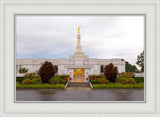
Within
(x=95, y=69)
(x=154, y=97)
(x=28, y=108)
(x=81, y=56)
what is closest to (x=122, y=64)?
(x=95, y=69)

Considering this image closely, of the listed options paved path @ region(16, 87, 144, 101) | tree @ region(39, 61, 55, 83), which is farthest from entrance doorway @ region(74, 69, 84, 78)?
paved path @ region(16, 87, 144, 101)

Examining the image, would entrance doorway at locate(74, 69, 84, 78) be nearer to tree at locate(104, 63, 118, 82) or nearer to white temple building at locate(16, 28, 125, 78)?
white temple building at locate(16, 28, 125, 78)


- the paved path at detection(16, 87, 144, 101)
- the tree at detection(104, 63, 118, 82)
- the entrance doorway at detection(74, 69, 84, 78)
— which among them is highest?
the tree at detection(104, 63, 118, 82)

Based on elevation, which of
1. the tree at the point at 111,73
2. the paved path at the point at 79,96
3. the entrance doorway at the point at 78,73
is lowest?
the entrance doorway at the point at 78,73

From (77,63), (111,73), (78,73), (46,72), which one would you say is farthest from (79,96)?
(77,63)

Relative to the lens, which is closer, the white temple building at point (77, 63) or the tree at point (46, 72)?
the tree at point (46, 72)

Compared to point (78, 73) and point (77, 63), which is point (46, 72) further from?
point (77, 63)

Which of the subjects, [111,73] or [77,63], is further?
[77,63]

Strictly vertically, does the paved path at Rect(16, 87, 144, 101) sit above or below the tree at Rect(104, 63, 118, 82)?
below

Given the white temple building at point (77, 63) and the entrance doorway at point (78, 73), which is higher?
the white temple building at point (77, 63)

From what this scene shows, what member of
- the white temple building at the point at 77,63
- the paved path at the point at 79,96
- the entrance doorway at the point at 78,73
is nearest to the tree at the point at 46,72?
the paved path at the point at 79,96

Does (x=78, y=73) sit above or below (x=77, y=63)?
below

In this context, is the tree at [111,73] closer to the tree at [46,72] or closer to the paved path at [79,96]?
the paved path at [79,96]

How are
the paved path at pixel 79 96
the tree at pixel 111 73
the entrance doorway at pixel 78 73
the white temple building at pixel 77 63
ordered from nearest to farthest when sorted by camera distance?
the paved path at pixel 79 96
the tree at pixel 111 73
the entrance doorway at pixel 78 73
the white temple building at pixel 77 63
